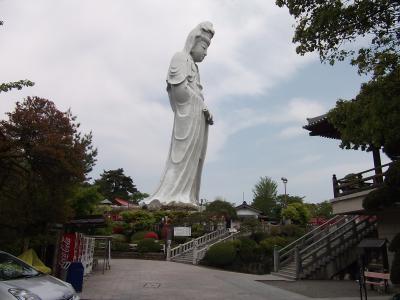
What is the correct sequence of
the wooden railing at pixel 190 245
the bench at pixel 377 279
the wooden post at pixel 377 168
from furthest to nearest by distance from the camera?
1. the wooden railing at pixel 190 245
2. the wooden post at pixel 377 168
3. the bench at pixel 377 279

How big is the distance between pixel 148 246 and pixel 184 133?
13445 mm

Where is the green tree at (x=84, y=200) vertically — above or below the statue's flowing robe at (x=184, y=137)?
below

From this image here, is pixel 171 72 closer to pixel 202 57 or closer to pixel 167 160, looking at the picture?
pixel 202 57

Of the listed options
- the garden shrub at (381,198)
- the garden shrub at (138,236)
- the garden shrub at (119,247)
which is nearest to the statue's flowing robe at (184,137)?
the garden shrub at (138,236)

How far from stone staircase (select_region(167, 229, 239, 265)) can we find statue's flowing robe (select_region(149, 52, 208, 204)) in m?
9.89

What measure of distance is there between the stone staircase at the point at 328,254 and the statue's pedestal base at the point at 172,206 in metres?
15.2

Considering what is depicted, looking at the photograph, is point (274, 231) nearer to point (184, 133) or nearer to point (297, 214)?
point (297, 214)

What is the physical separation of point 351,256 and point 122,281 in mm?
8943

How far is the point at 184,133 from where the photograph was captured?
117ft

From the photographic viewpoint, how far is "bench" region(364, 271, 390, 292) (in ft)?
42.3

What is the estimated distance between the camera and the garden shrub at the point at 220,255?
20.8 metres

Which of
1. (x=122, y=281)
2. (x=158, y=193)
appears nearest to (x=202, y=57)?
(x=158, y=193)

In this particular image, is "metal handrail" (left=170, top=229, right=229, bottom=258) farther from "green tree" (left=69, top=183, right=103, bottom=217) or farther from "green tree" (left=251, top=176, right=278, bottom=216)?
"green tree" (left=251, top=176, right=278, bottom=216)

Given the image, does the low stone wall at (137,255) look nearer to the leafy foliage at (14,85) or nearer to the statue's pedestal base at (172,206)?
the statue's pedestal base at (172,206)
